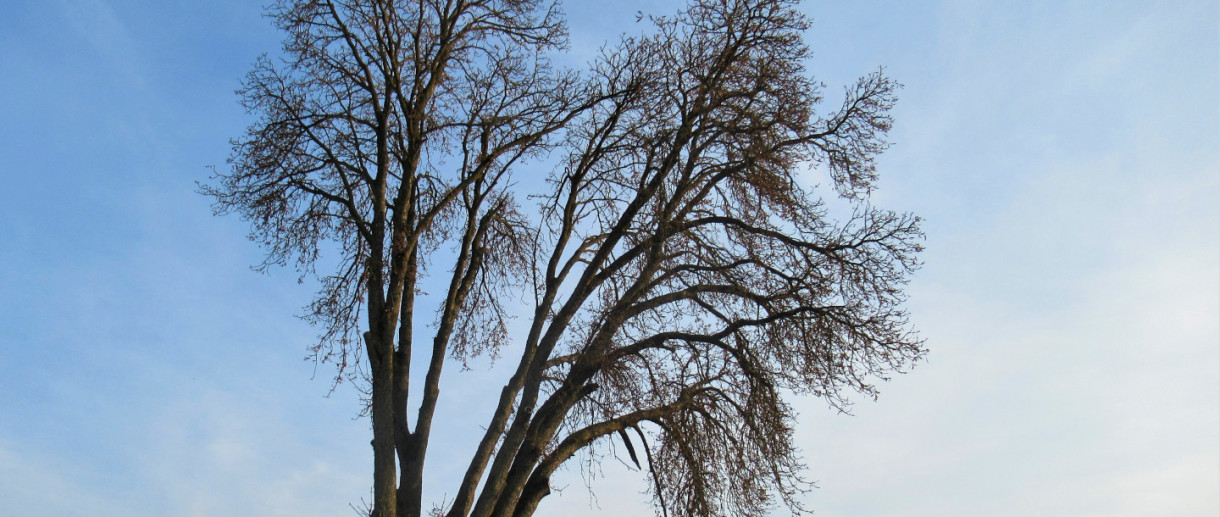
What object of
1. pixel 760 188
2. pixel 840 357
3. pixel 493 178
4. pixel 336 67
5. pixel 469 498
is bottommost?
pixel 469 498

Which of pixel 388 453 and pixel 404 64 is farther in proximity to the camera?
pixel 404 64

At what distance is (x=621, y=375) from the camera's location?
1028 centimetres

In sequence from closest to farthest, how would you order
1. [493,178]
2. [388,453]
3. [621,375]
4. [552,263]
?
[388,453] → [621,375] → [552,263] → [493,178]

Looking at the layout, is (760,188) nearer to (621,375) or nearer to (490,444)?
(621,375)

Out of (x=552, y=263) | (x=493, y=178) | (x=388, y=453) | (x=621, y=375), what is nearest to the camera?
(x=388, y=453)

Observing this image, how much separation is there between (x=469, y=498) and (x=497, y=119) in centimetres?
432

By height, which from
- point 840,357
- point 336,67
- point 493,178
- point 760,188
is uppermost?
point 336,67

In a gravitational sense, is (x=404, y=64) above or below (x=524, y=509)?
above

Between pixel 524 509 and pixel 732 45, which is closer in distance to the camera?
pixel 524 509

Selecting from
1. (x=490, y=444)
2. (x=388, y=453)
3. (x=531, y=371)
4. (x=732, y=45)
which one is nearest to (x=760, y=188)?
(x=732, y=45)

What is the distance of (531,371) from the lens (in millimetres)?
10406

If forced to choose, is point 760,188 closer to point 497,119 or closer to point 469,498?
point 497,119

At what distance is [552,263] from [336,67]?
332cm

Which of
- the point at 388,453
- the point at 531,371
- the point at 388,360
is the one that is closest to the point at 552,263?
the point at 531,371
